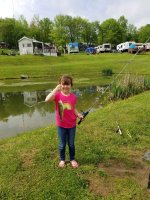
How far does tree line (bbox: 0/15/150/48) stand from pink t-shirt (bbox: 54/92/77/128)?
268 feet

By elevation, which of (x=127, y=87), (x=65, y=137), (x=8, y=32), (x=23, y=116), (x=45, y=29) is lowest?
(x=23, y=116)

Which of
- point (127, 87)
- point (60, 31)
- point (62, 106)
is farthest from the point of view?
point (60, 31)

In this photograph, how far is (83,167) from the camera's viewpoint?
583 centimetres

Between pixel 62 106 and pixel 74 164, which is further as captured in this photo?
pixel 74 164

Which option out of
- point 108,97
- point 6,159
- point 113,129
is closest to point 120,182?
point 6,159

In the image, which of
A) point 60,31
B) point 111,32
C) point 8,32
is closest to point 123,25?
point 111,32

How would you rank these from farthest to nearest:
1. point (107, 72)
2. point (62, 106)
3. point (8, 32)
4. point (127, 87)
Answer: point (8, 32)
point (107, 72)
point (127, 87)
point (62, 106)

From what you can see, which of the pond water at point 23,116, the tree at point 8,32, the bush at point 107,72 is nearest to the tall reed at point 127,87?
the pond water at point 23,116

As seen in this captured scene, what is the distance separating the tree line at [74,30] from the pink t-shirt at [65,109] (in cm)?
8175

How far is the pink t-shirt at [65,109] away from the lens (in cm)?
571

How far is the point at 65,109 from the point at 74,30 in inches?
3479

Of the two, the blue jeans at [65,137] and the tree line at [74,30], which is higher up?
the tree line at [74,30]

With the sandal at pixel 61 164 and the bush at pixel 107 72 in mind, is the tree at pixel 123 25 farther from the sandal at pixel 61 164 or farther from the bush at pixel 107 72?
the sandal at pixel 61 164

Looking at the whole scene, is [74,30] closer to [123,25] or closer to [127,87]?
[123,25]
